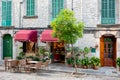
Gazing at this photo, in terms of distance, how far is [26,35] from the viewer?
25.1 metres

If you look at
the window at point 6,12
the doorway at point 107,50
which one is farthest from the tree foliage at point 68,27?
the window at point 6,12

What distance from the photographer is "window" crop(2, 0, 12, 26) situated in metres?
27.6

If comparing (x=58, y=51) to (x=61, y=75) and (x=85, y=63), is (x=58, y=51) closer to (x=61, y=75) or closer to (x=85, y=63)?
(x=85, y=63)

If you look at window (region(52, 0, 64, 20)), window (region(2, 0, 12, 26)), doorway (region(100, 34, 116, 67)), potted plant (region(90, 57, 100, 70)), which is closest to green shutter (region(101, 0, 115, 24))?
doorway (region(100, 34, 116, 67))

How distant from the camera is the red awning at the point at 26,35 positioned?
25.0 meters

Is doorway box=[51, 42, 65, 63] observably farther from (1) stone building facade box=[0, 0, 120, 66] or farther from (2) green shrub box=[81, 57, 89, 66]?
(2) green shrub box=[81, 57, 89, 66]

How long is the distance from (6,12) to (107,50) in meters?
11.1

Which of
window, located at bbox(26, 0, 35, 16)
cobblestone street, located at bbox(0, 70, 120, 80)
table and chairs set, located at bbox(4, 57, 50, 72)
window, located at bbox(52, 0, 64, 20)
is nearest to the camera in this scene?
cobblestone street, located at bbox(0, 70, 120, 80)

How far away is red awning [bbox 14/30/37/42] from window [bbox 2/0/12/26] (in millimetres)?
2578

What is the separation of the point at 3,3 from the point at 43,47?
6581 mm

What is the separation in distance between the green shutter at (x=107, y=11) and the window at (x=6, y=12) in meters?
9.58

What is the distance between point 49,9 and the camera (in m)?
26.0

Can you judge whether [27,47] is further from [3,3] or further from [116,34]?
[116,34]

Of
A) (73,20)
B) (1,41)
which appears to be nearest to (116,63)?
(73,20)
